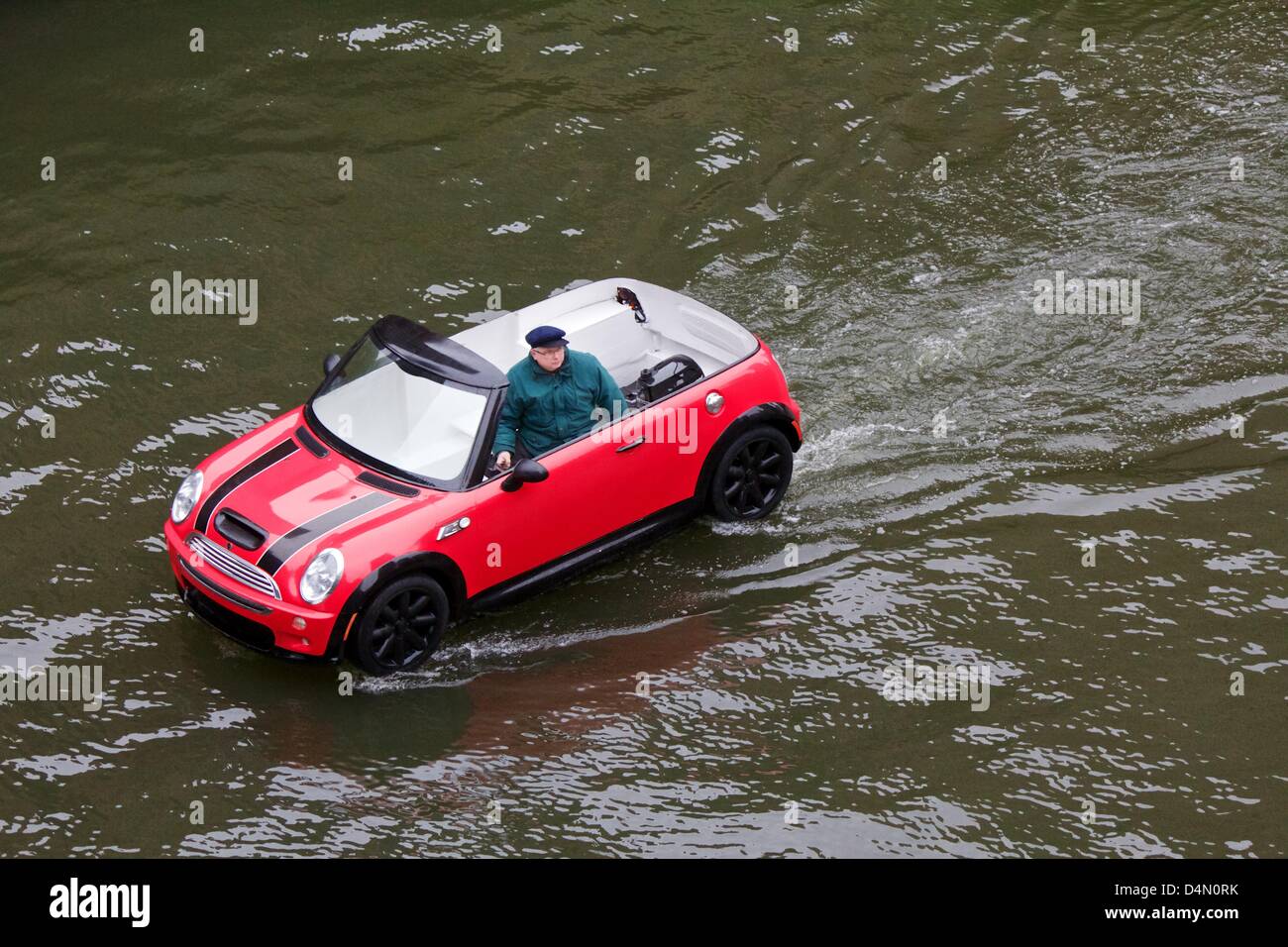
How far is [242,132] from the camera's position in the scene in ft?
45.5

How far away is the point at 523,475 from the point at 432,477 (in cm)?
51

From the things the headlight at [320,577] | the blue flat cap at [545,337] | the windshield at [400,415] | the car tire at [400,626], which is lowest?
the car tire at [400,626]

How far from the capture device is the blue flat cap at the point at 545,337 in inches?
343

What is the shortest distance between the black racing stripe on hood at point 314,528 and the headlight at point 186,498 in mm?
733

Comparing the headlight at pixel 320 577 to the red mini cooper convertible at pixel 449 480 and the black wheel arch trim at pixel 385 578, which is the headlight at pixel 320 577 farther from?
the black wheel arch trim at pixel 385 578

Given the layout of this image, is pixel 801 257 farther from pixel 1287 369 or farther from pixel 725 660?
pixel 725 660

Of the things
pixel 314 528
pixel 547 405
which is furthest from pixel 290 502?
pixel 547 405

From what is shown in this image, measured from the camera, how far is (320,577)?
25.7ft

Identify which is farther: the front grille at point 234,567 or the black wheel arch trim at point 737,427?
the black wheel arch trim at point 737,427

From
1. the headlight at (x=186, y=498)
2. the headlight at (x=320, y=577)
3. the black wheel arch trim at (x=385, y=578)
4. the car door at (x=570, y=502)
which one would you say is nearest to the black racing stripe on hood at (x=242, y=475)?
the headlight at (x=186, y=498)

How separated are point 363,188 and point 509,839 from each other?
742cm

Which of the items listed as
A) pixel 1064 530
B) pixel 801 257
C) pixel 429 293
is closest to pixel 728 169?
pixel 801 257

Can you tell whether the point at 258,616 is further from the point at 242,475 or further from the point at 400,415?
the point at 400,415

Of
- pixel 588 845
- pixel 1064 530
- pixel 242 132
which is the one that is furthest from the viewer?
pixel 242 132
